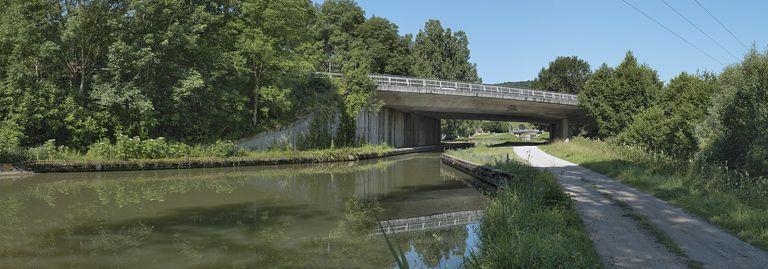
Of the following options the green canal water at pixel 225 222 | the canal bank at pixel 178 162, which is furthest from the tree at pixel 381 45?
the green canal water at pixel 225 222

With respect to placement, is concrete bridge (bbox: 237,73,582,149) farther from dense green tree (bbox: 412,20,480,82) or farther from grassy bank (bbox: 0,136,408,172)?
dense green tree (bbox: 412,20,480,82)

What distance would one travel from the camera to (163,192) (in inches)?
723

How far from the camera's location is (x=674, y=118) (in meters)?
35.4

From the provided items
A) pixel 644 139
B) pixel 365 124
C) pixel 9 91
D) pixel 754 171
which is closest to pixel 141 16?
pixel 9 91

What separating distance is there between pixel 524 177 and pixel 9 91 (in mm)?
23756

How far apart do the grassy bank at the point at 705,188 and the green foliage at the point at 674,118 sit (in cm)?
1454

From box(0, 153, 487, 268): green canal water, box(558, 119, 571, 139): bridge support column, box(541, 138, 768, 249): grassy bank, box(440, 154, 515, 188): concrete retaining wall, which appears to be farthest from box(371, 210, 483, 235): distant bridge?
box(558, 119, 571, 139): bridge support column

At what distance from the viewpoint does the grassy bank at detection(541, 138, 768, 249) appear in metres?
9.55

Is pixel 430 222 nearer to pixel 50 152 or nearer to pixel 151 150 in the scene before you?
pixel 151 150

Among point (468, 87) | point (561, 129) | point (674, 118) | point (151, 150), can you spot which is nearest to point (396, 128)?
point (468, 87)

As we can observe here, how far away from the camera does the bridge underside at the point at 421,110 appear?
151 feet

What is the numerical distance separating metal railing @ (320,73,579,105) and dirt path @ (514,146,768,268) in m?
31.3

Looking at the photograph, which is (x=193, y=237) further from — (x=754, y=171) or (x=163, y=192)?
(x=754, y=171)

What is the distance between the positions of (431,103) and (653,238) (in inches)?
1587
